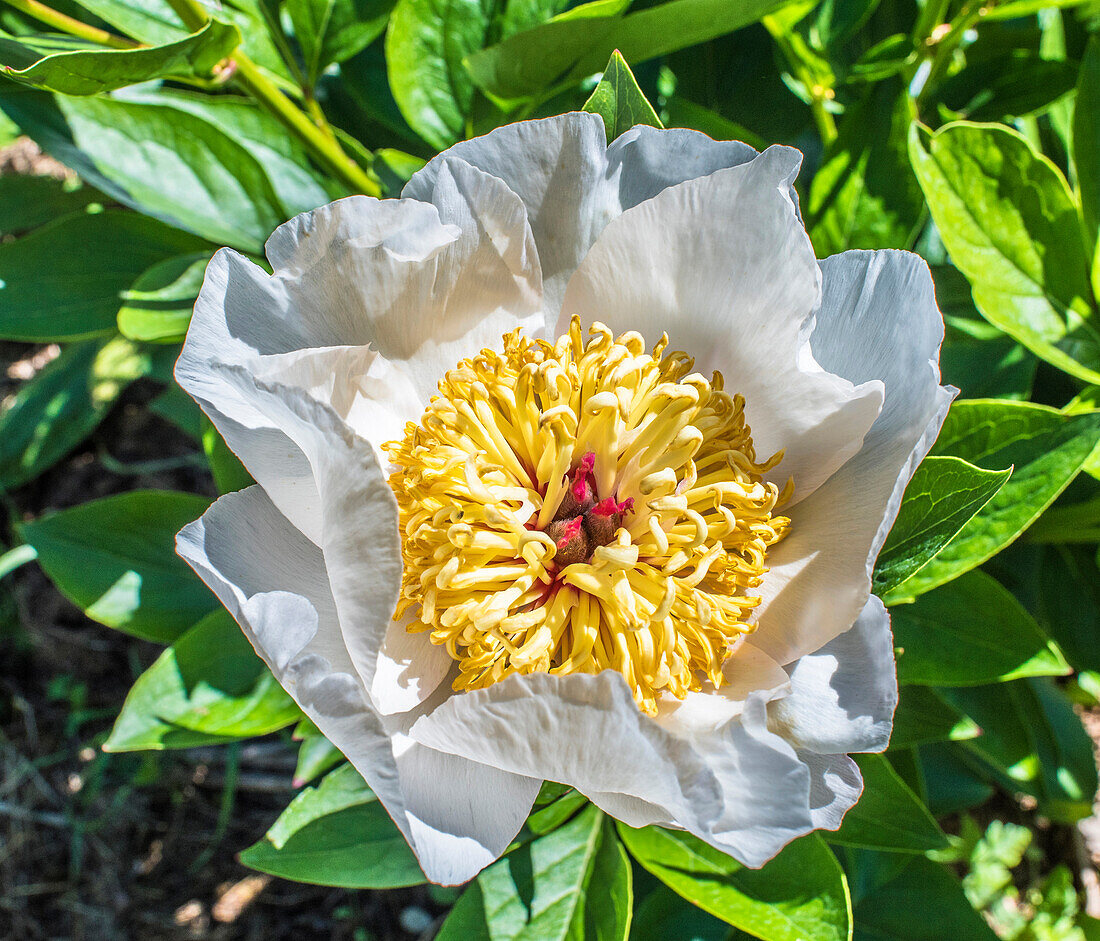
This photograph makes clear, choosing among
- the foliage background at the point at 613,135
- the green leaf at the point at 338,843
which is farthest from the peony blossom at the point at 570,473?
the green leaf at the point at 338,843

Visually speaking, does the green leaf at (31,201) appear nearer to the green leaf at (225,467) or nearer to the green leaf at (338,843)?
the green leaf at (225,467)

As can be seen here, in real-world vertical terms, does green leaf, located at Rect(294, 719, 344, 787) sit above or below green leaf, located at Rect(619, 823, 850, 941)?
above

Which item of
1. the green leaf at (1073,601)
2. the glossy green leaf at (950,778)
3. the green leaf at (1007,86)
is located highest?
the green leaf at (1007,86)

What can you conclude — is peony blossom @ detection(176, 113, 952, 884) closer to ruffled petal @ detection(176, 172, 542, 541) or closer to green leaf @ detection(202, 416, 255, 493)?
ruffled petal @ detection(176, 172, 542, 541)

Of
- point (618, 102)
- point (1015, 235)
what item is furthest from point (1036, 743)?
point (618, 102)

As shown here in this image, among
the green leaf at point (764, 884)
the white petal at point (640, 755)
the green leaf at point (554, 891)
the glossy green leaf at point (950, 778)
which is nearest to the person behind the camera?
the white petal at point (640, 755)

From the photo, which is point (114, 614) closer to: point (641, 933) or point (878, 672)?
point (641, 933)

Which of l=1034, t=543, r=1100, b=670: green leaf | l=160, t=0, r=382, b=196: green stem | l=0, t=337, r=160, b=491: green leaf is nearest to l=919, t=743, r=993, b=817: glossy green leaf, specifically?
l=1034, t=543, r=1100, b=670: green leaf
